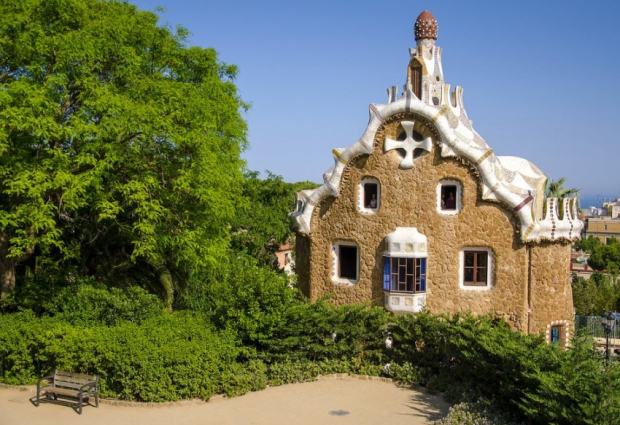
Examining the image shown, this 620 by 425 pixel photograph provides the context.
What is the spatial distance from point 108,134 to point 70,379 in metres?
6.19

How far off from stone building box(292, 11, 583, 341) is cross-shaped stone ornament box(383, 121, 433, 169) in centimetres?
3

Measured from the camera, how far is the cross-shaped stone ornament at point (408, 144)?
2005 centimetres

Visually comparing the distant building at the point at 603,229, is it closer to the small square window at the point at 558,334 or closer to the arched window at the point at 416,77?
the small square window at the point at 558,334

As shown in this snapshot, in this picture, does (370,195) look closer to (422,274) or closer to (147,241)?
(422,274)

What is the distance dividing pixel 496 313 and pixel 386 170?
18.7 ft

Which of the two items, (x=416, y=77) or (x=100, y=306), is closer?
(x=100, y=306)

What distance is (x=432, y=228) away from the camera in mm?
20234

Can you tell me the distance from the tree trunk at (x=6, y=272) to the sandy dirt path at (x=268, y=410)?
429 cm

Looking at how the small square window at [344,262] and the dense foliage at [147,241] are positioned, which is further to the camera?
the small square window at [344,262]

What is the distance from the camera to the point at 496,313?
1988cm

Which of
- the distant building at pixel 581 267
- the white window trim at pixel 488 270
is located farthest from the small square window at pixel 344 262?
the distant building at pixel 581 267

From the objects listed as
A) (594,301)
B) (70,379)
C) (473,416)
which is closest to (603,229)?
(594,301)

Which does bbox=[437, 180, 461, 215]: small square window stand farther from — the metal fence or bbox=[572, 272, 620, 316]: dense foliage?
bbox=[572, 272, 620, 316]: dense foliage

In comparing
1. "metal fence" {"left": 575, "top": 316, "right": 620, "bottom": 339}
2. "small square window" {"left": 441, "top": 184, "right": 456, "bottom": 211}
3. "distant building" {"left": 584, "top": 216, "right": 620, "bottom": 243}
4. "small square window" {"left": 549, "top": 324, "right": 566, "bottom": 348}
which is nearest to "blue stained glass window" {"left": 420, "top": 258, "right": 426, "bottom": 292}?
"small square window" {"left": 441, "top": 184, "right": 456, "bottom": 211}
